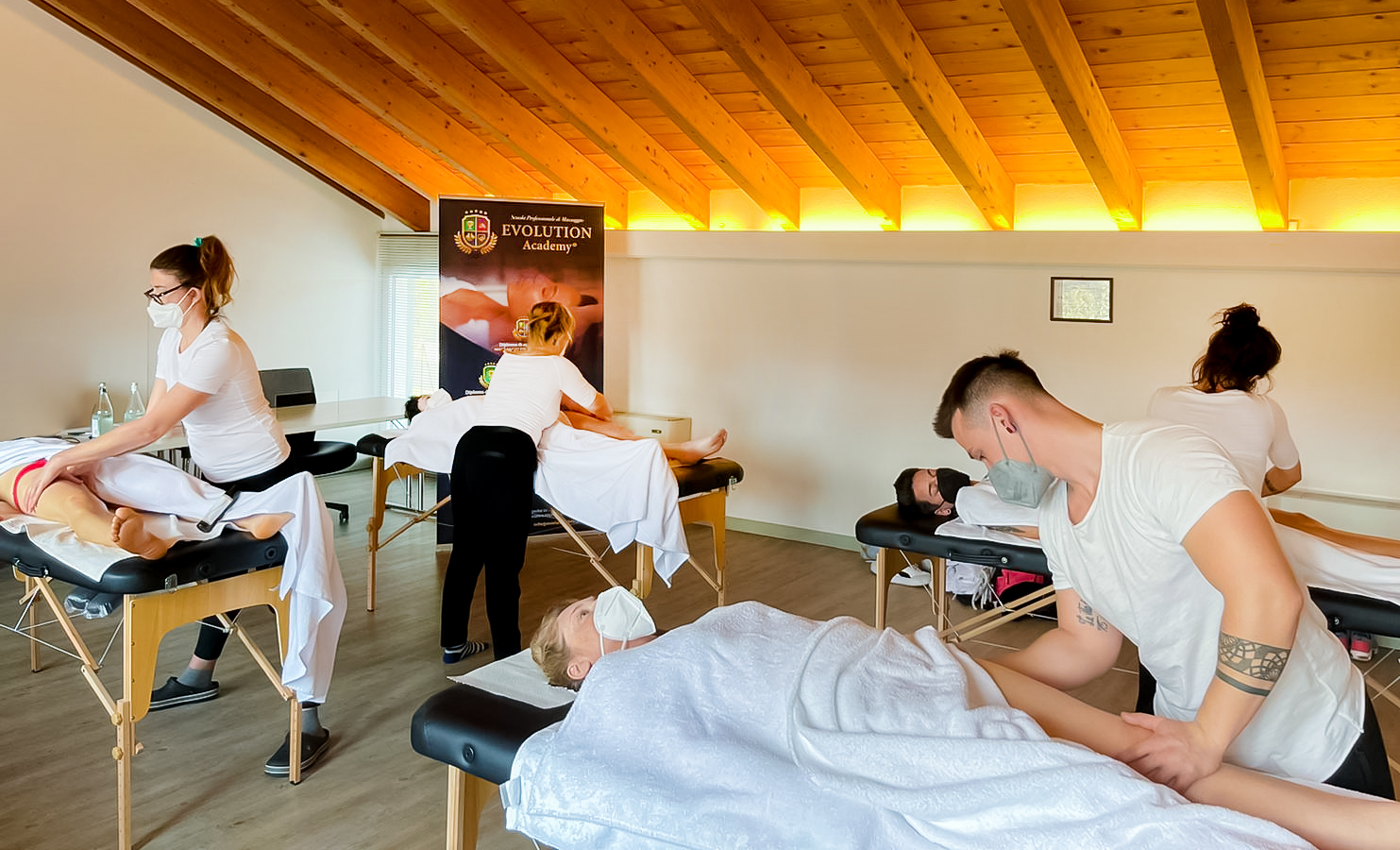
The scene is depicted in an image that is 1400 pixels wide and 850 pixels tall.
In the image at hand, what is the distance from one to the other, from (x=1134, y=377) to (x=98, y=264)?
179 inches

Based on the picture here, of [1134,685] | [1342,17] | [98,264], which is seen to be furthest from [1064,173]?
[98,264]

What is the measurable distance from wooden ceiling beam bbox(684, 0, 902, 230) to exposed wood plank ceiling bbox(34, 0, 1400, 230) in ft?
0.03

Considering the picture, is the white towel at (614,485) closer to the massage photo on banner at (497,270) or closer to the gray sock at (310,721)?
the gray sock at (310,721)

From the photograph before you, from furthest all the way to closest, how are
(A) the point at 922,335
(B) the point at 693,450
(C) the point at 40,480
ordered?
(A) the point at 922,335 → (B) the point at 693,450 → (C) the point at 40,480

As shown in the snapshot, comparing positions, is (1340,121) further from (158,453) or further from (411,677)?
(158,453)

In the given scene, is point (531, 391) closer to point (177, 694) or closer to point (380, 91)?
point (177, 694)

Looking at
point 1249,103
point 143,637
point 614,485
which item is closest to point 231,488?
point 143,637

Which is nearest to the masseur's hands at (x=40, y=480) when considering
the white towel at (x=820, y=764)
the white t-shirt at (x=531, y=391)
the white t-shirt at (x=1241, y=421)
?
the white t-shirt at (x=531, y=391)

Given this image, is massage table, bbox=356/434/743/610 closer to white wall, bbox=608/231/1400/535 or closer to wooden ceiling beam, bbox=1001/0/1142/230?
white wall, bbox=608/231/1400/535

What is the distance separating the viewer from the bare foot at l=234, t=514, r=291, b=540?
2.45 metres

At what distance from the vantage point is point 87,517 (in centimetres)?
240

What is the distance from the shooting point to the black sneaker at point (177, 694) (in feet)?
9.94

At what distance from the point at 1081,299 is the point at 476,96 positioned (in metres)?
2.71

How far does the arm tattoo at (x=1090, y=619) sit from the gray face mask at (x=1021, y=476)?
248mm
